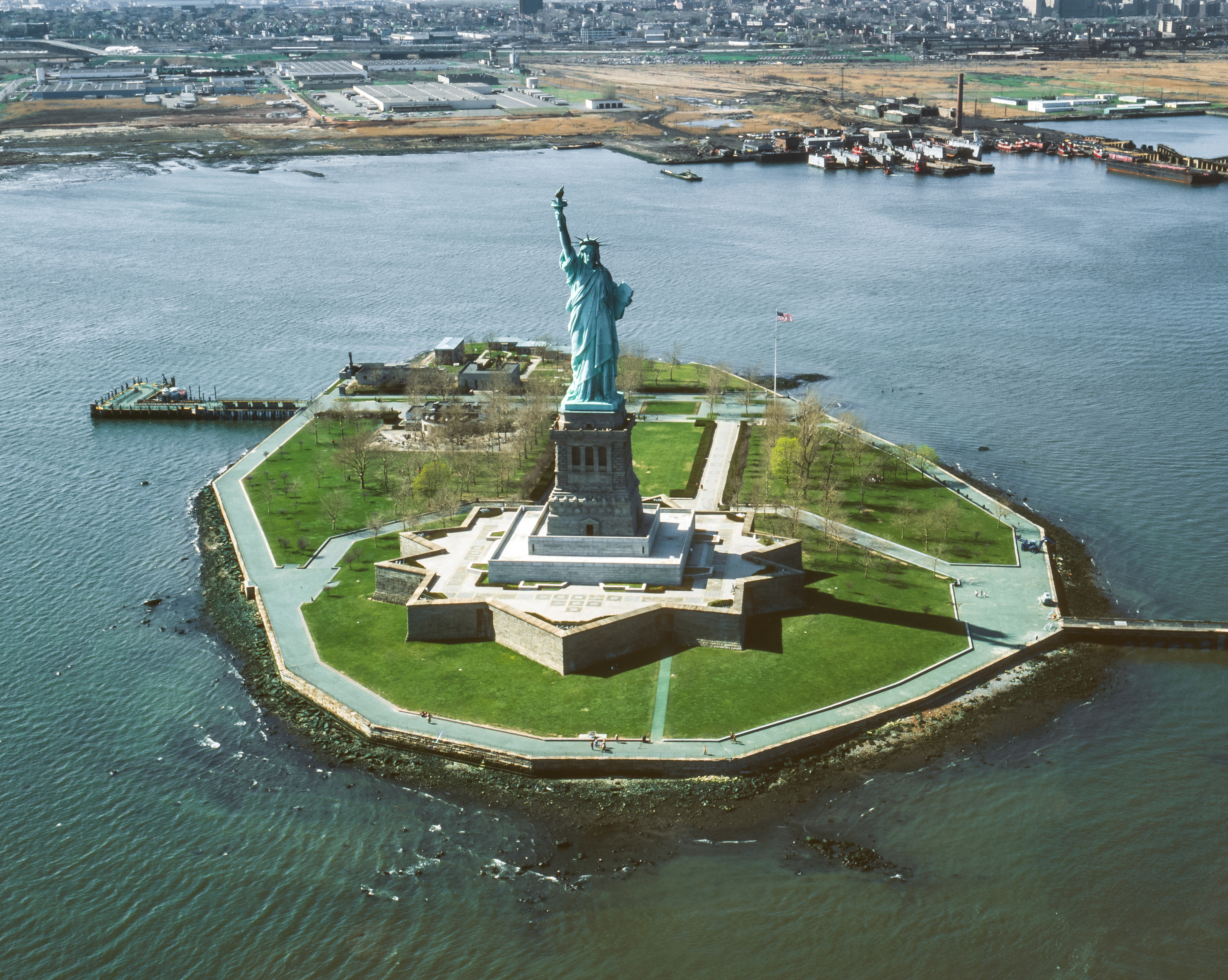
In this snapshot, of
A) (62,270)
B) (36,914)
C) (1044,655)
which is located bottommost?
(36,914)

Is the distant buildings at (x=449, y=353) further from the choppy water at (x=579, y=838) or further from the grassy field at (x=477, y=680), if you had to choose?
the grassy field at (x=477, y=680)

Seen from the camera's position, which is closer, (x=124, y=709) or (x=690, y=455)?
(x=124, y=709)

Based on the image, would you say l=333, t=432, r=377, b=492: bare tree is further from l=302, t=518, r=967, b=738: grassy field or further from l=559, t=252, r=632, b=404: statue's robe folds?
l=559, t=252, r=632, b=404: statue's robe folds

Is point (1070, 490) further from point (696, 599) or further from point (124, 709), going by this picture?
point (124, 709)

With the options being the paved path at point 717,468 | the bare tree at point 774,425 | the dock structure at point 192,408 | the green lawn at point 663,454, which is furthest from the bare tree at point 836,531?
the dock structure at point 192,408

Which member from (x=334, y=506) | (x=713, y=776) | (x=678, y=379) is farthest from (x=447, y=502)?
(x=678, y=379)

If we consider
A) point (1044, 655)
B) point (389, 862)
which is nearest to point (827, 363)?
point (1044, 655)
